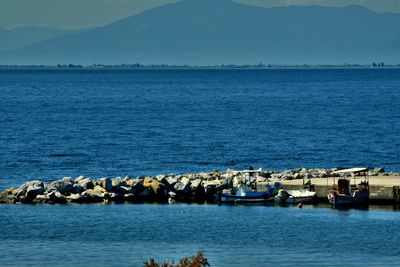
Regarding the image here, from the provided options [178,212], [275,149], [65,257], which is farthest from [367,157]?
[65,257]

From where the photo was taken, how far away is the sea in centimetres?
4184

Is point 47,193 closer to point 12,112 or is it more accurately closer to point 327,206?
point 327,206

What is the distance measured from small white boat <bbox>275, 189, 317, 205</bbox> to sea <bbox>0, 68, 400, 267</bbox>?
3.19 feet

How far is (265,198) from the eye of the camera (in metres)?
54.7

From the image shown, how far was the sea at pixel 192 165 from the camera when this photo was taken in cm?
4184

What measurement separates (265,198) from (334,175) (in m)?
6.12

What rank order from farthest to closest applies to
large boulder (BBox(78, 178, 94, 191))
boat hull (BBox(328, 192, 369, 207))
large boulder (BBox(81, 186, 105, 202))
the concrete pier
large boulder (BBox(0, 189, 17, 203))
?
large boulder (BBox(78, 178, 94, 191)), large boulder (BBox(81, 186, 105, 202)), large boulder (BBox(0, 189, 17, 203)), the concrete pier, boat hull (BBox(328, 192, 369, 207))

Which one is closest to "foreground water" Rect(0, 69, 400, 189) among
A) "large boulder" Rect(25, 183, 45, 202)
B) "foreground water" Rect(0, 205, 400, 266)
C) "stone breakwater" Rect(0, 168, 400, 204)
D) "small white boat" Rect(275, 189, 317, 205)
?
"stone breakwater" Rect(0, 168, 400, 204)

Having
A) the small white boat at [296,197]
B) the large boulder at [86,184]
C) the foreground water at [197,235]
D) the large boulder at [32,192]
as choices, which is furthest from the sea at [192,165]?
the large boulder at [86,184]

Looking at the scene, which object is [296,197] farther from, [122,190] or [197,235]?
[197,235]

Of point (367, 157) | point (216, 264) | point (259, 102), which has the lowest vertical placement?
point (216, 264)

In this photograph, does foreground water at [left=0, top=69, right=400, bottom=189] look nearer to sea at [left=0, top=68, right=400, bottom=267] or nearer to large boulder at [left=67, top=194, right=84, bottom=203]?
sea at [left=0, top=68, right=400, bottom=267]

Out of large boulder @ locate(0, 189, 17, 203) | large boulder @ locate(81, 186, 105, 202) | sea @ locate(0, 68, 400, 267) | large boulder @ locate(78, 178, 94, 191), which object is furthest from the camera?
large boulder @ locate(78, 178, 94, 191)

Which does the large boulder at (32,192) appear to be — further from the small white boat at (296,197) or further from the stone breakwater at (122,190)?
the small white boat at (296,197)
